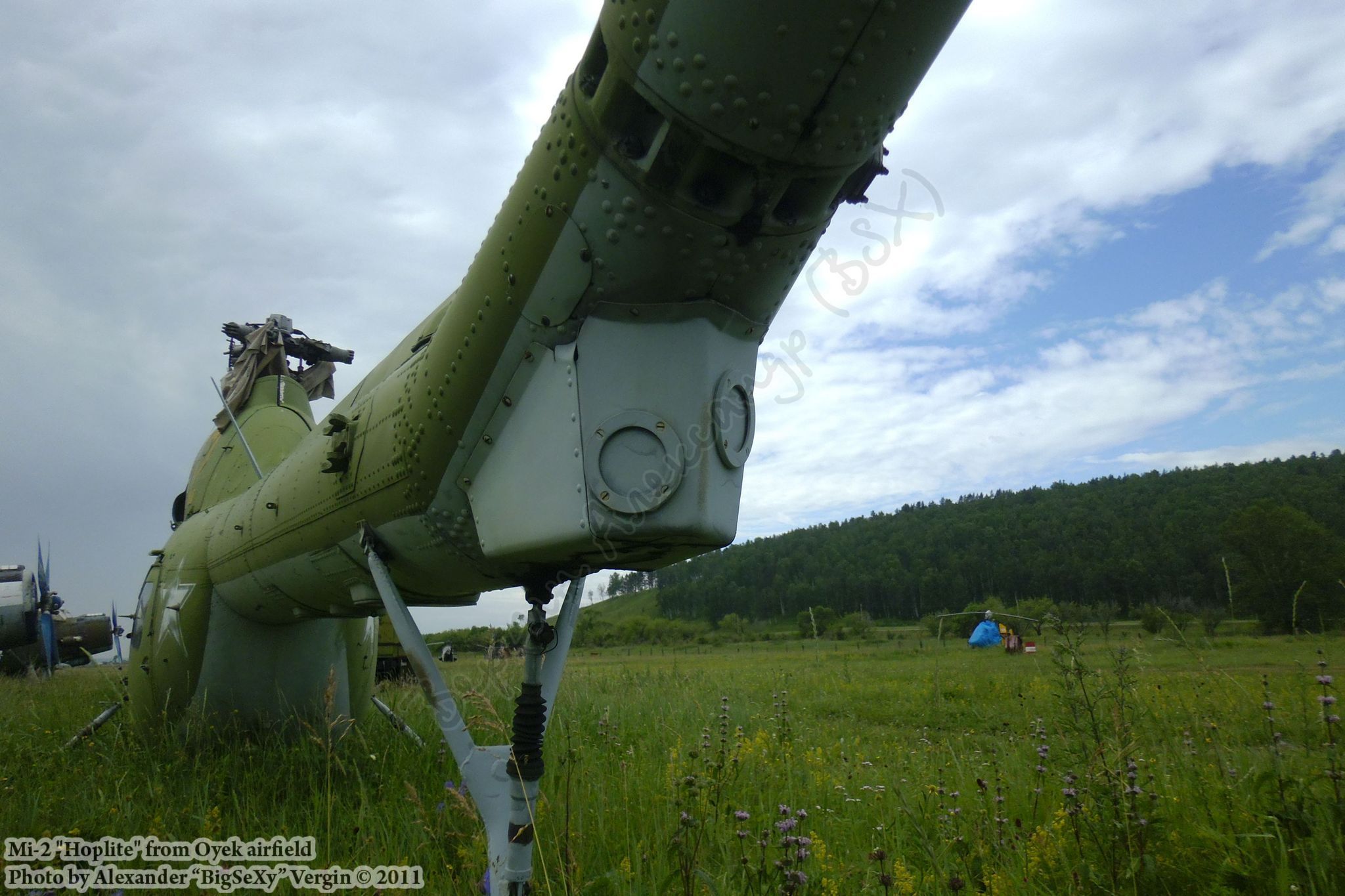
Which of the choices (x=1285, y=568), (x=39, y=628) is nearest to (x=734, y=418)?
(x=1285, y=568)

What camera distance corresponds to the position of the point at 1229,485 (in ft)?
200

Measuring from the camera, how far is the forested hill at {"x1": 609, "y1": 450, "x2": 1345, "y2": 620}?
51.6 meters

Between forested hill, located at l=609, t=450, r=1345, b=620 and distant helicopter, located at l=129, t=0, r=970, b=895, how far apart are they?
42156mm

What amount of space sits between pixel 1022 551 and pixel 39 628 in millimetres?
70859

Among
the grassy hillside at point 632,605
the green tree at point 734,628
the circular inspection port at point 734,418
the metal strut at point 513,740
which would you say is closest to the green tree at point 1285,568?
the circular inspection port at point 734,418

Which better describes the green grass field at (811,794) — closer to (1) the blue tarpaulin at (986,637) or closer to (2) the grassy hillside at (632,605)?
(1) the blue tarpaulin at (986,637)

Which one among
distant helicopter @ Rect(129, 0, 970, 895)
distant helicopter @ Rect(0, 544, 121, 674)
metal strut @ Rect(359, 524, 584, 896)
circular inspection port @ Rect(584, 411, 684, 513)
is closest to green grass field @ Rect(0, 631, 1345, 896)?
metal strut @ Rect(359, 524, 584, 896)

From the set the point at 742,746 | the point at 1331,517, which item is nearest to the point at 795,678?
the point at 742,746

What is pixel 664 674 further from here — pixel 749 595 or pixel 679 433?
pixel 749 595

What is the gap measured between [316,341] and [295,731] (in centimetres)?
441

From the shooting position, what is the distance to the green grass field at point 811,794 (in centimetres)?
243

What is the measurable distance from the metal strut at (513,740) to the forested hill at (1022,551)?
1655 inches

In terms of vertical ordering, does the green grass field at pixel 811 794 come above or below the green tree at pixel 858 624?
above

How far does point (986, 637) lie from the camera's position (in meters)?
23.6
